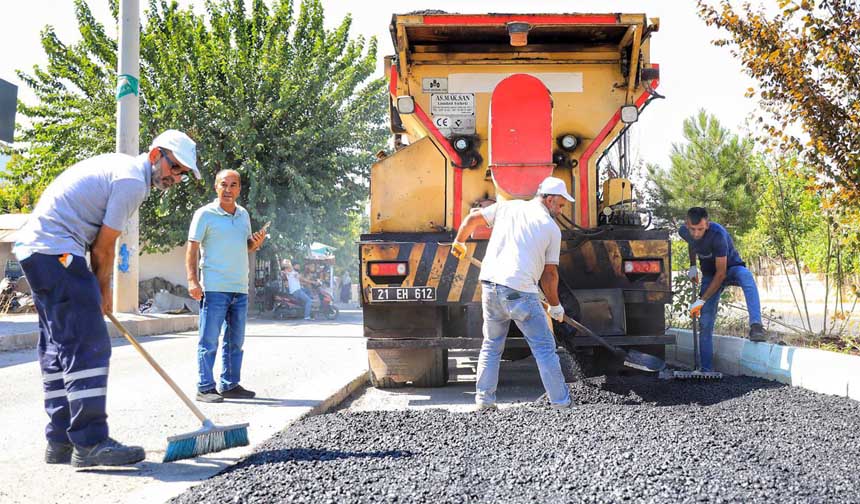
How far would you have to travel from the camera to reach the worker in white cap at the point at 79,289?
3.70 m

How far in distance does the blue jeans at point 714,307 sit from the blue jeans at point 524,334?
8.00ft

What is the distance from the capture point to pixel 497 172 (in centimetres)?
641

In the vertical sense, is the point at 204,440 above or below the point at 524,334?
below

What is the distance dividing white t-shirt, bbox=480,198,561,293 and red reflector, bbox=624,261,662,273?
4.16 feet

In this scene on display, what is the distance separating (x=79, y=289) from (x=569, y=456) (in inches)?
96.0

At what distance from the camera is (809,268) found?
8.91 m

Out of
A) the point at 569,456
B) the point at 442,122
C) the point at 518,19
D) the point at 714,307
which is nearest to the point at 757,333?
the point at 714,307

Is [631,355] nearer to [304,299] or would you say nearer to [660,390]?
[660,390]

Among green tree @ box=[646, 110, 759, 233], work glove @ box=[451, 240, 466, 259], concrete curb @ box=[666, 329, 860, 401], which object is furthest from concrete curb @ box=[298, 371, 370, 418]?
green tree @ box=[646, 110, 759, 233]

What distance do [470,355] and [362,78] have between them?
49.5ft

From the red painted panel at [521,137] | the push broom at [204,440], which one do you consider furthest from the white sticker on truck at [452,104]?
the push broom at [204,440]

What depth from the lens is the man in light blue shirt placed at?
5.76m

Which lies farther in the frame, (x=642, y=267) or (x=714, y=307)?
(x=714, y=307)

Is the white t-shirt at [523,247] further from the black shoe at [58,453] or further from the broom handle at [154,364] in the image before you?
the black shoe at [58,453]
